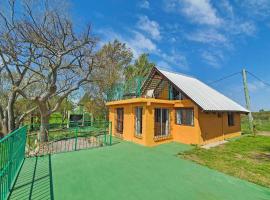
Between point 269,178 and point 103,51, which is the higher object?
point 103,51

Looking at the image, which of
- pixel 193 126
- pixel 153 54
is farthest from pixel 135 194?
pixel 153 54

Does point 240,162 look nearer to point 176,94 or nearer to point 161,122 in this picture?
point 161,122

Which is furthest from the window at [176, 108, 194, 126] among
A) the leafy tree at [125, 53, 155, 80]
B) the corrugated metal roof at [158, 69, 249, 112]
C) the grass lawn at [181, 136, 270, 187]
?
the leafy tree at [125, 53, 155, 80]

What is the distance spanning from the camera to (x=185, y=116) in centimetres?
1314

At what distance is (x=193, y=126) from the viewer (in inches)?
489

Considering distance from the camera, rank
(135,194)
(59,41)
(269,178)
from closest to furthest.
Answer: (135,194), (269,178), (59,41)

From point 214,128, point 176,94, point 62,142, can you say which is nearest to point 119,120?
point 62,142

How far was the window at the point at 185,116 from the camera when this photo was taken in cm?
1276

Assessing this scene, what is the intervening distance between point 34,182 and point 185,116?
10.3 metres

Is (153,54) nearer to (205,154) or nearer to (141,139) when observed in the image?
(141,139)

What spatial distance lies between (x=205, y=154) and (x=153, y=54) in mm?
23244

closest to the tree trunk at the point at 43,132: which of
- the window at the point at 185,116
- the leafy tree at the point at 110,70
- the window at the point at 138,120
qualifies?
the window at the point at 138,120

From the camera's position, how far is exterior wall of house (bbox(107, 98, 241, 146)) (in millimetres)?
11867

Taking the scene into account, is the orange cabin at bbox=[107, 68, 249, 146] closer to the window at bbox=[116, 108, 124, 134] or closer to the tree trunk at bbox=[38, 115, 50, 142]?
the window at bbox=[116, 108, 124, 134]
